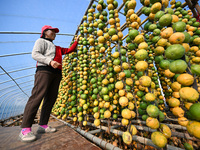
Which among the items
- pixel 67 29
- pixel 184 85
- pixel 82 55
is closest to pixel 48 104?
pixel 82 55

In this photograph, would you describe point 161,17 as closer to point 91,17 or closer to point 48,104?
point 91,17

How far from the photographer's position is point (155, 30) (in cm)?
128

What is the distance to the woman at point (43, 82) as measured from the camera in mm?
1759

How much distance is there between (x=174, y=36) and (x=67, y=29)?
21.1 feet

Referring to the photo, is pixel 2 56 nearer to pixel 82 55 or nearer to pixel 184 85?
pixel 82 55

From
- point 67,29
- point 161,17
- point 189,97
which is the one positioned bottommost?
point 189,97

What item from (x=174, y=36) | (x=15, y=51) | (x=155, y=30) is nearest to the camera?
(x=174, y=36)

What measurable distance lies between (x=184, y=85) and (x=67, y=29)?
6689mm

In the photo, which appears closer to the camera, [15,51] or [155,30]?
[155,30]

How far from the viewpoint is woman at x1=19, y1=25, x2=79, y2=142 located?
5.77 feet

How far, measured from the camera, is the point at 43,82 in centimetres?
196

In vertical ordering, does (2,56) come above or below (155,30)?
above

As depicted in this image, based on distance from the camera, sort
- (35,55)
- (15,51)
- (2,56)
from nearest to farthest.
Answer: (35,55), (2,56), (15,51)

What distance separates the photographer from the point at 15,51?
21.3 feet
